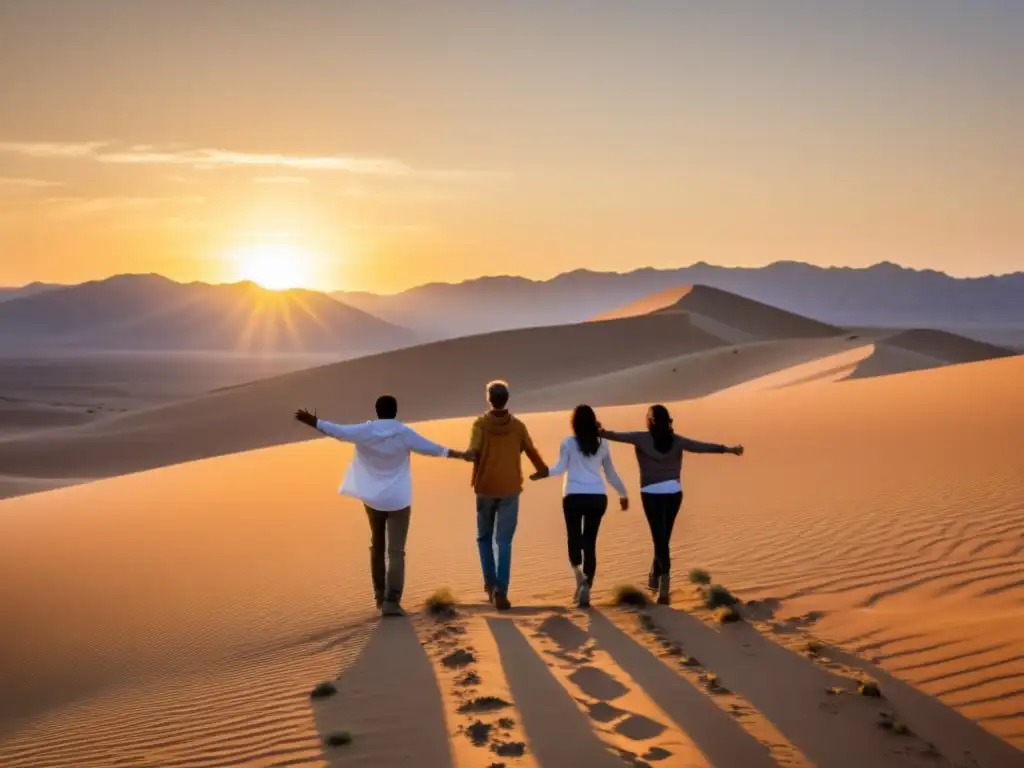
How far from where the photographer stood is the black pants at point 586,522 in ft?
23.4

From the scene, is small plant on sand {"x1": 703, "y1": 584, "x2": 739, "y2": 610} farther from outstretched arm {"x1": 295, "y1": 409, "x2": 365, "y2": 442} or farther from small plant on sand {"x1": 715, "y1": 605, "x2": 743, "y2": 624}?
outstretched arm {"x1": 295, "y1": 409, "x2": 365, "y2": 442}

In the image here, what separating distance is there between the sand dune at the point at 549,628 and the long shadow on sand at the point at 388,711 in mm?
21

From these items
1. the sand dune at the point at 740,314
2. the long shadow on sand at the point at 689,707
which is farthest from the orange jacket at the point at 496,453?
the sand dune at the point at 740,314

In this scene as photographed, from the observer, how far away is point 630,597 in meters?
7.40

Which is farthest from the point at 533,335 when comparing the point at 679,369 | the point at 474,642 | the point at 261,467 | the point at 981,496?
the point at 474,642

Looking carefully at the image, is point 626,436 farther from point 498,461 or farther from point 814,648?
point 814,648

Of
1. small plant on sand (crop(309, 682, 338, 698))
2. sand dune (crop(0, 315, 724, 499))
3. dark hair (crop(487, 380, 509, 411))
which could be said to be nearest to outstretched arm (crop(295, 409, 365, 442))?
dark hair (crop(487, 380, 509, 411))

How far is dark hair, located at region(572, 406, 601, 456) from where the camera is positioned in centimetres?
718

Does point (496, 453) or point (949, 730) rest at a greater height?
point (496, 453)

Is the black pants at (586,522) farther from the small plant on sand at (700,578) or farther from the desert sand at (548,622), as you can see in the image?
the small plant on sand at (700,578)

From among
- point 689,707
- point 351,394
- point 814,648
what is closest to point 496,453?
point 689,707

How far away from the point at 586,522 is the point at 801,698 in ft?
7.62

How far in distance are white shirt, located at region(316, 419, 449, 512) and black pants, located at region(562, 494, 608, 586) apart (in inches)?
41.5

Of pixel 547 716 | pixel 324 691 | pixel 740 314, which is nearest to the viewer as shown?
pixel 547 716
